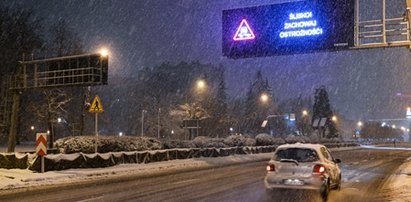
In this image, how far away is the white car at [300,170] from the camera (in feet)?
41.8

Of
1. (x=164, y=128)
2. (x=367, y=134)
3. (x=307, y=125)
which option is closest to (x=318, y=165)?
(x=164, y=128)

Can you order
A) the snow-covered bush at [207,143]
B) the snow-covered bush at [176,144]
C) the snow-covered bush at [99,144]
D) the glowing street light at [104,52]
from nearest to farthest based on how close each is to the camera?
the snow-covered bush at [99,144] < the glowing street light at [104,52] < the snow-covered bush at [176,144] < the snow-covered bush at [207,143]

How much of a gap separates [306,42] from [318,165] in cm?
1085

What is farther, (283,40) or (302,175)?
(283,40)

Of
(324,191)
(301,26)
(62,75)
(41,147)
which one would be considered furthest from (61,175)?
(301,26)

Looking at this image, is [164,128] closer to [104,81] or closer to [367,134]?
[104,81]

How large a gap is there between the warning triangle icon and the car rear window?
11.4m

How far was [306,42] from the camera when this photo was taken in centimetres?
2245

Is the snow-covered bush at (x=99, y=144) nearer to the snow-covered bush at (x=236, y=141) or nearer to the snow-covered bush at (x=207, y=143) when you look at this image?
the snow-covered bush at (x=207, y=143)

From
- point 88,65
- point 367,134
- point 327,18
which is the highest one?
point 327,18

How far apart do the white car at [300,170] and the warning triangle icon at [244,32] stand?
37.2ft

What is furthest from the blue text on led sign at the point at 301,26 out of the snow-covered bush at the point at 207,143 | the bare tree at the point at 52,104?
the bare tree at the point at 52,104

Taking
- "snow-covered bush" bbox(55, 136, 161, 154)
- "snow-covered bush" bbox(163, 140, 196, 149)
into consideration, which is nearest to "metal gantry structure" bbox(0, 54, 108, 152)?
"snow-covered bush" bbox(55, 136, 161, 154)

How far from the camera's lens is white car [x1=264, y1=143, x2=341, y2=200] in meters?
12.7
